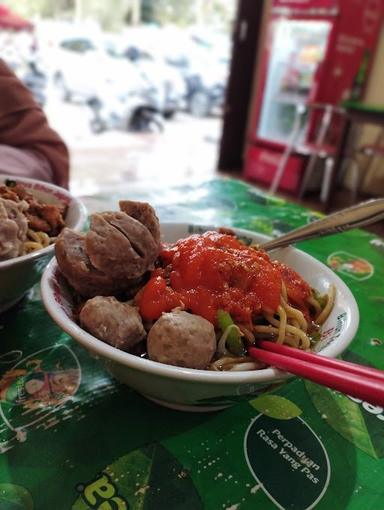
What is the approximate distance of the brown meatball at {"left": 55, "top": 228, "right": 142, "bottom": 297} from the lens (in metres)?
0.60

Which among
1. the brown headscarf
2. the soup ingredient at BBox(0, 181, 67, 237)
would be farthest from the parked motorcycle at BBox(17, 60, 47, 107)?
the soup ingredient at BBox(0, 181, 67, 237)

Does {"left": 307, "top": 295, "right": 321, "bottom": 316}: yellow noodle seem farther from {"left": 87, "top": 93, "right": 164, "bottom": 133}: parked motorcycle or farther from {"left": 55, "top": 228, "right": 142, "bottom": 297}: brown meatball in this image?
{"left": 87, "top": 93, "right": 164, "bottom": 133}: parked motorcycle

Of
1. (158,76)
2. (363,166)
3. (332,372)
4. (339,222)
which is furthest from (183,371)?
(158,76)

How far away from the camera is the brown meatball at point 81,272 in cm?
60

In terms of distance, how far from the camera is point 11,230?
0.67 metres

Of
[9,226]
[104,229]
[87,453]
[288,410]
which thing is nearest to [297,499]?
[288,410]

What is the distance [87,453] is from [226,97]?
451cm

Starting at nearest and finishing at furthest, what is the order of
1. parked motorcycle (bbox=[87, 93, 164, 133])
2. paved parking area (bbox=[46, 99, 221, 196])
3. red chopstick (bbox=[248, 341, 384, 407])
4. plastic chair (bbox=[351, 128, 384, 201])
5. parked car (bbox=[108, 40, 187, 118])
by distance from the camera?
red chopstick (bbox=[248, 341, 384, 407]) → plastic chair (bbox=[351, 128, 384, 201]) → paved parking area (bbox=[46, 99, 221, 196]) → parked motorcycle (bbox=[87, 93, 164, 133]) → parked car (bbox=[108, 40, 187, 118])

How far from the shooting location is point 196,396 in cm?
54

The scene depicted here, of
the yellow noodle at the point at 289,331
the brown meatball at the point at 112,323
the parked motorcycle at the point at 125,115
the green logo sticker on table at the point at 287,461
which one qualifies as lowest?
the parked motorcycle at the point at 125,115

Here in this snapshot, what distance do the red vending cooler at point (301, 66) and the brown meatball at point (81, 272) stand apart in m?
3.69

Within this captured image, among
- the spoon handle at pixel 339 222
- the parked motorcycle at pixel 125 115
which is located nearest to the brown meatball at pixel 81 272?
the spoon handle at pixel 339 222

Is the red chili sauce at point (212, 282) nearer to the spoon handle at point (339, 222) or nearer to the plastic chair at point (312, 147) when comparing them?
the spoon handle at point (339, 222)

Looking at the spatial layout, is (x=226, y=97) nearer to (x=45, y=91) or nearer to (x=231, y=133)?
(x=231, y=133)
